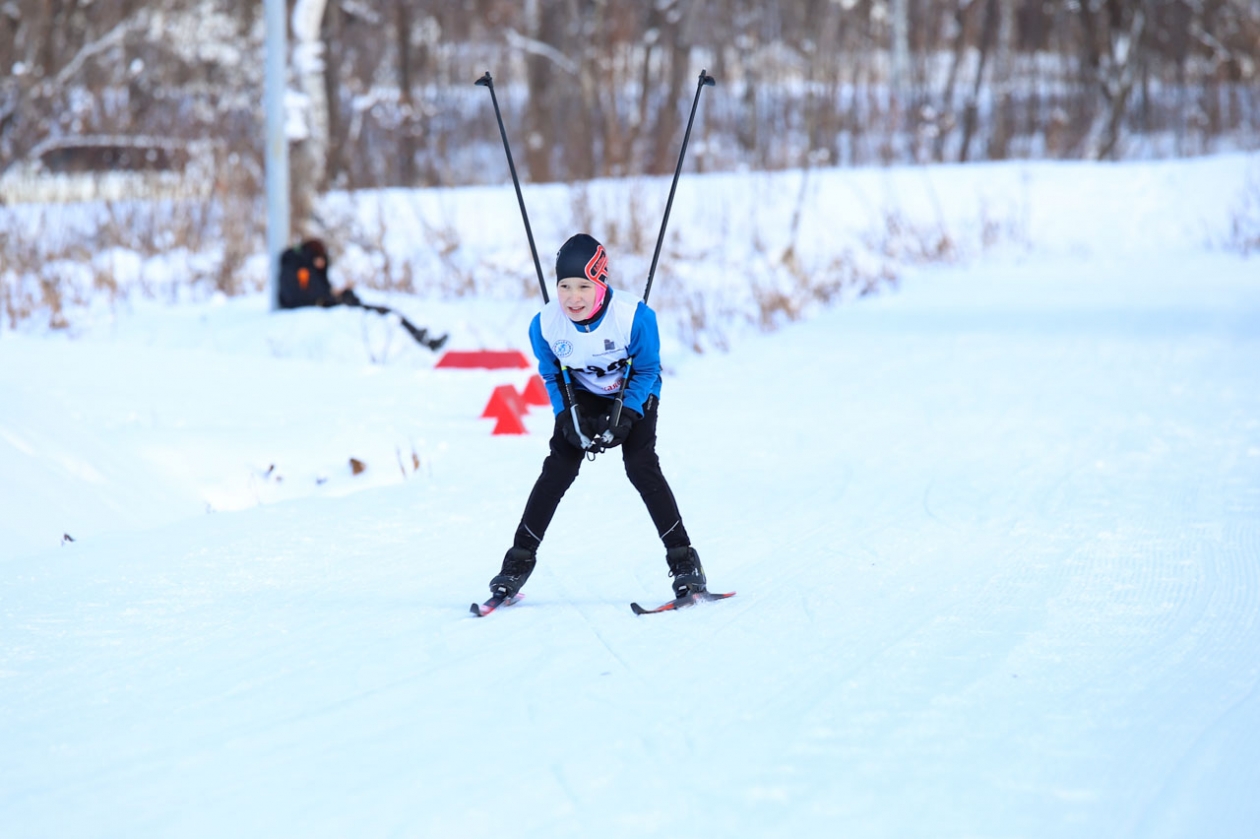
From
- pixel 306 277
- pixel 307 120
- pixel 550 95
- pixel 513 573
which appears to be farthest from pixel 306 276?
pixel 550 95

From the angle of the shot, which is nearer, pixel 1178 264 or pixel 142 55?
pixel 1178 264

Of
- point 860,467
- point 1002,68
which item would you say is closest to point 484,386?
point 860,467

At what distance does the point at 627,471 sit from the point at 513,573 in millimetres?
516

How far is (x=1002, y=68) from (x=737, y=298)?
1928 centimetres

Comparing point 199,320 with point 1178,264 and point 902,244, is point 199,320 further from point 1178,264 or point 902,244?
point 1178,264

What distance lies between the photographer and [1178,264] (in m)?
16.4

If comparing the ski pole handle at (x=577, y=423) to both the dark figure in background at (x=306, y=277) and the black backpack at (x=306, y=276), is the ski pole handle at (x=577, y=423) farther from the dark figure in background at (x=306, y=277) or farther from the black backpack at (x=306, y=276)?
the black backpack at (x=306, y=276)

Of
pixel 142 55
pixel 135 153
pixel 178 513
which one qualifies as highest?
pixel 142 55

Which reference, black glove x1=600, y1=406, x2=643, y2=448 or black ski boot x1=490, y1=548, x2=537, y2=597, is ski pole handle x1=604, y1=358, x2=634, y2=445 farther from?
black ski boot x1=490, y1=548, x2=537, y2=597

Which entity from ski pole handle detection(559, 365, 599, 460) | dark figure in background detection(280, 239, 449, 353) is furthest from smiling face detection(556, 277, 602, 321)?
dark figure in background detection(280, 239, 449, 353)

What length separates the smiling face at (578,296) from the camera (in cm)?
412

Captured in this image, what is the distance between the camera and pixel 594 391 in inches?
172

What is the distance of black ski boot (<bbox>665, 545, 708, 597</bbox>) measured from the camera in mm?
4418

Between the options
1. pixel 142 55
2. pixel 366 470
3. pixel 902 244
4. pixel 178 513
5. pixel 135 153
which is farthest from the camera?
pixel 142 55
